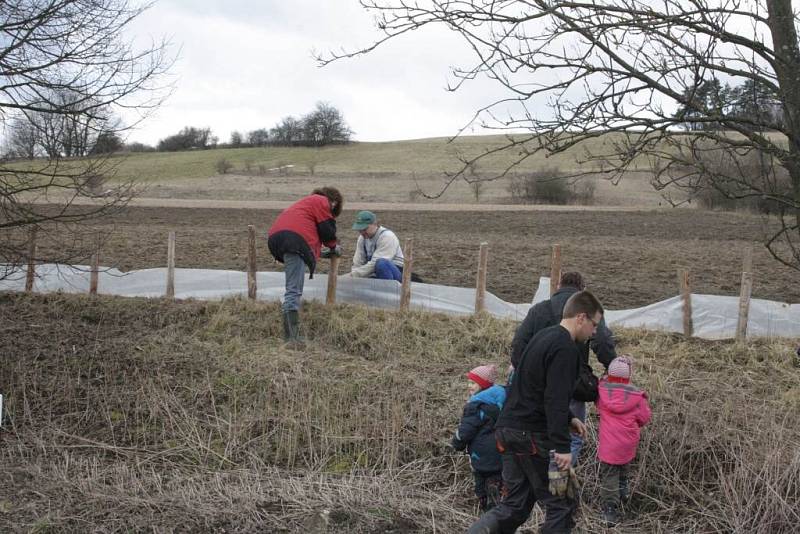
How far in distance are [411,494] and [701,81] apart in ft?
11.5

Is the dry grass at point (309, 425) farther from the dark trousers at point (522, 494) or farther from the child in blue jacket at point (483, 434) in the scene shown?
the dark trousers at point (522, 494)

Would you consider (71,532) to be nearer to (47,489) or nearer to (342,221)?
(47,489)

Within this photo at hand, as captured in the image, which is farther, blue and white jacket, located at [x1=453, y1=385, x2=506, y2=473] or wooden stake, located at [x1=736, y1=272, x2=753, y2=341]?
wooden stake, located at [x1=736, y1=272, x2=753, y2=341]

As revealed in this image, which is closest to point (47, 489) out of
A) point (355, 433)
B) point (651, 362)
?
point (355, 433)

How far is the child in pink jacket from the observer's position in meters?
5.85

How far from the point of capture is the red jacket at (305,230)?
9688 mm

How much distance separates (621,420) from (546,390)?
1830 millimetres

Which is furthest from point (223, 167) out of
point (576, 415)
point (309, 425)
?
point (576, 415)

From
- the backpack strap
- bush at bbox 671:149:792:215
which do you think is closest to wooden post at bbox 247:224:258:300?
the backpack strap

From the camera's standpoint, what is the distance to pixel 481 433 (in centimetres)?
535

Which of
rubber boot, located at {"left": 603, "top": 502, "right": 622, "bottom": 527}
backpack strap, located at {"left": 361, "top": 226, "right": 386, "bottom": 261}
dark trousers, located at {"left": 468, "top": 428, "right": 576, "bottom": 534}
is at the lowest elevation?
rubber boot, located at {"left": 603, "top": 502, "right": 622, "bottom": 527}

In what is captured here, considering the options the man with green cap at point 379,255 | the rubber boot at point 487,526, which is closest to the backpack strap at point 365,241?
the man with green cap at point 379,255

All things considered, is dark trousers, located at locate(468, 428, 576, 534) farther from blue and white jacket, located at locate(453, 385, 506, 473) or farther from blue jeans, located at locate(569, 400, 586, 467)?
blue jeans, located at locate(569, 400, 586, 467)

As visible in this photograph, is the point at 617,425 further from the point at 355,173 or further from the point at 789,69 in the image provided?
the point at 355,173
